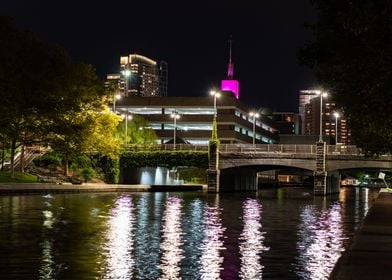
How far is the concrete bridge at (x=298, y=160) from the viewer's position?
101875mm

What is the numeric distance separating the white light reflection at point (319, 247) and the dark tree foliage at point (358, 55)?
537cm

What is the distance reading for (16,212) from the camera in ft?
145

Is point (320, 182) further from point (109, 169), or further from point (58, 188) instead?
point (58, 188)

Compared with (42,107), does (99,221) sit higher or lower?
lower

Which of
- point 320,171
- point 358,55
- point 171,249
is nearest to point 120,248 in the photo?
point 171,249

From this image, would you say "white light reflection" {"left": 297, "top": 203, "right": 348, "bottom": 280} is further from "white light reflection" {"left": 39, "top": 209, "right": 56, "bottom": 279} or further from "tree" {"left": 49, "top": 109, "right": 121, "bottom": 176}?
"tree" {"left": 49, "top": 109, "right": 121, "bottom": 176}

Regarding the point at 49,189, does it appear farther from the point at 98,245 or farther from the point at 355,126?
the point at 98,245

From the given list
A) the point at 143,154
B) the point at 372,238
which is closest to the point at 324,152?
the point at 143,154

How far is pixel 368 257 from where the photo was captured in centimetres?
2059

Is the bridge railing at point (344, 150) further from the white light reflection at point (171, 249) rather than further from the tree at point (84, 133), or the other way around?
the white light reflection at point (171, 249)

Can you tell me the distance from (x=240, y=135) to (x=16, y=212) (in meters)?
129

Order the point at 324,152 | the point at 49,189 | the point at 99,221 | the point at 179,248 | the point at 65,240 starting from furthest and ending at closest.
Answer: the point at 324,152
the point at 49,189
the point at 99,221
the point at 65,240
the point at 179,248

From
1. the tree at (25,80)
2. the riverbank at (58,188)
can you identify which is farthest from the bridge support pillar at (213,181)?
the tree at (25,80)

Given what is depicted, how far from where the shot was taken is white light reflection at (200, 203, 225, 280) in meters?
20.7
